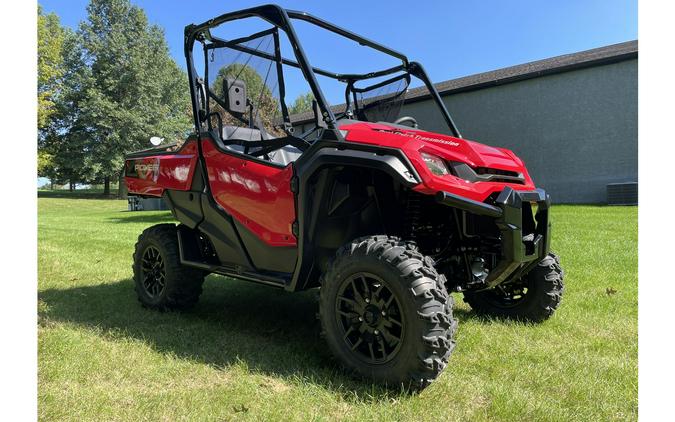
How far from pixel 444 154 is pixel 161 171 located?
8.98 feet

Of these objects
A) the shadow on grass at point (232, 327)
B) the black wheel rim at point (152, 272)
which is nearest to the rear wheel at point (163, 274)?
the black wheel rim at point (152, 272)

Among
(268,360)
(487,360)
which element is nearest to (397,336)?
(487,360)

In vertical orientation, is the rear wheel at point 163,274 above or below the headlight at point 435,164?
below

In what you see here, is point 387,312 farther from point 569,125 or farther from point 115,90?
point 115,90

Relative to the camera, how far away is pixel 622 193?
15.2 meters

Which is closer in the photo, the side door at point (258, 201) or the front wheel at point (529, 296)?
the side door at point (258, 201)

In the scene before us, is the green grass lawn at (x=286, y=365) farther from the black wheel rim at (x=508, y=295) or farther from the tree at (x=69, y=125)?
the tree at (x=69, y=125)

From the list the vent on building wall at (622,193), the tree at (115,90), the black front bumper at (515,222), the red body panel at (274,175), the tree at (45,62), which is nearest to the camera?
the black front bumper at (515,222)

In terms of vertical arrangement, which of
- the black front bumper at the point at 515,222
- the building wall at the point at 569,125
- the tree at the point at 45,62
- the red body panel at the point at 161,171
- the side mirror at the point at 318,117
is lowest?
the black front bumper at the point at 515,222

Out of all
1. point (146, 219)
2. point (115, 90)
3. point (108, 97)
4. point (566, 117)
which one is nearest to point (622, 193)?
point (566, 117)

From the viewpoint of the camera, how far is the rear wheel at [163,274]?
4.13m

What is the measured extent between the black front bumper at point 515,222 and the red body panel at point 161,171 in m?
2.39

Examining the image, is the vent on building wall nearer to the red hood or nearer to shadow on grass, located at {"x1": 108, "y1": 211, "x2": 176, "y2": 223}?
the red hood

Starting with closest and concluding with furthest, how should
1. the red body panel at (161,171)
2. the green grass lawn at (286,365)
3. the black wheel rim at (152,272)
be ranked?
the green grass lawn at (286,365) < the red body panel at (161,171) < the black wheel rim at (152,272)
